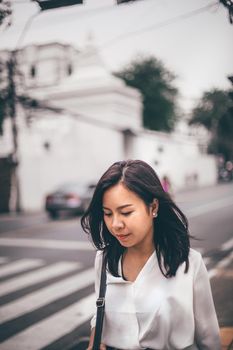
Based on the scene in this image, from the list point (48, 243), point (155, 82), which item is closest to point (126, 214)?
point (155, 82)

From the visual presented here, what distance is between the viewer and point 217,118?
9.93 feet

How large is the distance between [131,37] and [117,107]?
17.7 meters

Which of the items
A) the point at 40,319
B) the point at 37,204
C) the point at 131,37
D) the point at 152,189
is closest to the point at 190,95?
the point at 131,37

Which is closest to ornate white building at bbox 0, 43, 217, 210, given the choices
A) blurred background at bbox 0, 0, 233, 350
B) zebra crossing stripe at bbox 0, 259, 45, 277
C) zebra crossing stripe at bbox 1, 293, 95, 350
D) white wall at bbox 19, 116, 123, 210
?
white wall at bbox 19, 116, 123, 210

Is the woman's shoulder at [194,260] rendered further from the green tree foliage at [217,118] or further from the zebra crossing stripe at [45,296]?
the zebra crossing stripe at [45,296]

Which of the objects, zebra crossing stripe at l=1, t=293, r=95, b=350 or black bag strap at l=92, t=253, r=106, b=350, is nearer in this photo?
black bag strap at l=92, t=253, r=106, b=350

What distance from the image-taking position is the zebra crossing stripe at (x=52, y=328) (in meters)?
3.92

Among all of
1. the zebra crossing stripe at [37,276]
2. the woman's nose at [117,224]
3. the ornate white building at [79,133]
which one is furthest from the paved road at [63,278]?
the ornate white building at [79,133]

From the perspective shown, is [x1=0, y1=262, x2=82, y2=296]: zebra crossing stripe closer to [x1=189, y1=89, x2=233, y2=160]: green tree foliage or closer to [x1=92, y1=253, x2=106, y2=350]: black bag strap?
[x1=189, y1=89, x2=233, y2=160]: green tree foliage

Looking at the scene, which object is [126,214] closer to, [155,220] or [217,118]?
[155,220]

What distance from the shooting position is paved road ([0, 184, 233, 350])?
150 inches

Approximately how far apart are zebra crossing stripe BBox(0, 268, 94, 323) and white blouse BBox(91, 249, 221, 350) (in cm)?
326

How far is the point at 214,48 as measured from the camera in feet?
9.61

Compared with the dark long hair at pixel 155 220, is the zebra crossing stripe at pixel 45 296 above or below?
below
